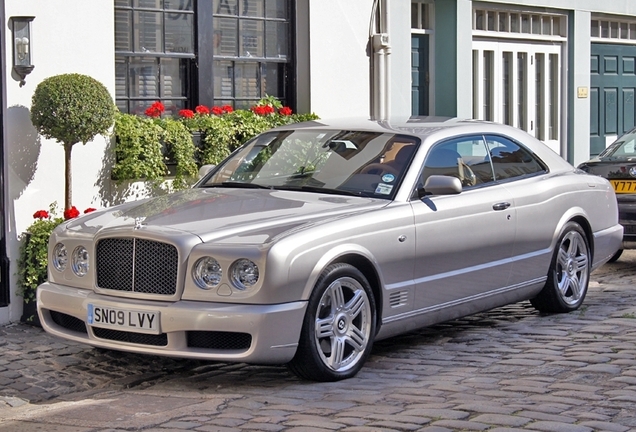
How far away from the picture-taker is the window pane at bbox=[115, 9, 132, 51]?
36.6 ft

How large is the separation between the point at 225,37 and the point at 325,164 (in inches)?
178

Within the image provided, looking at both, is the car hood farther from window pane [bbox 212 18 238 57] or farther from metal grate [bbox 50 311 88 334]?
window pane [bbox 212 18 238 57]

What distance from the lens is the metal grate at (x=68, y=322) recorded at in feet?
24.2

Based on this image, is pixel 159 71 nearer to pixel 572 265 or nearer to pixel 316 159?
pixel 316 159

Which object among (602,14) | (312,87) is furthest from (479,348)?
(602,14)

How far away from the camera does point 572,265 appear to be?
9.38 m

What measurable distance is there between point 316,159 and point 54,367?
2268mm

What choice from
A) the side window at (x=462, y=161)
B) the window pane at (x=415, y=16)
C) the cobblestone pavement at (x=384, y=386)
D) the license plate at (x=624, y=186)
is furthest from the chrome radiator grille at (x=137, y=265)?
the window pane at (x=415, y=16)

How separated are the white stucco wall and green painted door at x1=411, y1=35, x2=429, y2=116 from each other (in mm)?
6201

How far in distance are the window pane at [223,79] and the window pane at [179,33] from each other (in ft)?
1.45

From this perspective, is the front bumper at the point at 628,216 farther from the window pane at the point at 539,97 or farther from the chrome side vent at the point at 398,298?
the window pane at the point at 539,97

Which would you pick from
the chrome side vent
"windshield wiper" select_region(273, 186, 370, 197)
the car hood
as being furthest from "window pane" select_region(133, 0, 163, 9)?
the chrome side vent

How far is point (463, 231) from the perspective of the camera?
808cm

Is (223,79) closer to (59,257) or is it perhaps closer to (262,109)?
(262,109)
